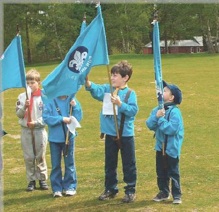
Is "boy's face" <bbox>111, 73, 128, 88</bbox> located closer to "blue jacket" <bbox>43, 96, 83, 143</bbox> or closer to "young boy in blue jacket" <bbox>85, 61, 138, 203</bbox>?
"young boy in blue jacket" <bbox>85, 61, 138, 203</bbox>

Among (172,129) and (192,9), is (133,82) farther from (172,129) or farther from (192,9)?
(192,9)

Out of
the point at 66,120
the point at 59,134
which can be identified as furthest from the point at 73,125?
the point at 59,134

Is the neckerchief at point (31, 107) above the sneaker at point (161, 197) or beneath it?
above

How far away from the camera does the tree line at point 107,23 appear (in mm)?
56156

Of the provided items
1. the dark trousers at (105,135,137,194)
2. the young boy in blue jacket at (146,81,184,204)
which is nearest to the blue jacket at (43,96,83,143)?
the dark trousers at (105,135,137,194)

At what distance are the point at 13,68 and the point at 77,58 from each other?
119 centimetres

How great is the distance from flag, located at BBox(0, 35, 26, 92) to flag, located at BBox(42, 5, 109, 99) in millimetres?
A: 718

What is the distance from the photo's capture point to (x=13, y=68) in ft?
22.8

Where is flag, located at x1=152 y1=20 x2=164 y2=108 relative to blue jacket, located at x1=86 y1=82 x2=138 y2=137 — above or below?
above

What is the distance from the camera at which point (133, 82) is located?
25.0 meters

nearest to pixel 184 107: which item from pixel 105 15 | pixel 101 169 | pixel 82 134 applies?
pixel 82 134

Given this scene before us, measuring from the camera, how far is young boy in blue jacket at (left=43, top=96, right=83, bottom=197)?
263 inches

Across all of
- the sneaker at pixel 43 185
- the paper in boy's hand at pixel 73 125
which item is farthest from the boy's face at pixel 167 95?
the sneaker at pixel 43 185

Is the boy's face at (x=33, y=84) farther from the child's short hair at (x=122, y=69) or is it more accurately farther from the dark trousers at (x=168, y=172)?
the dark trousers at (x=168, y=172)
